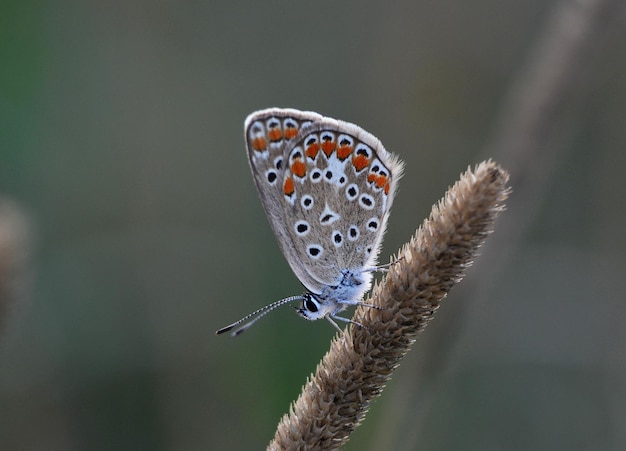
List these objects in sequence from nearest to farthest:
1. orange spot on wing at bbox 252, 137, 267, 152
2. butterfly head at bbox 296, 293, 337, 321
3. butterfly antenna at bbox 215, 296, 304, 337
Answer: butterfly antenna at bbox 215, 296, 304, 337, orange spot on wing at bbox 252, 137, 267, 152, butterfly head at bbox 296, 293, 337, 321

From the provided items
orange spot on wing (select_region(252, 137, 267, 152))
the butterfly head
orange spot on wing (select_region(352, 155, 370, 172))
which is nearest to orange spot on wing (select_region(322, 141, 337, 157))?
orange spot on wing (select_region(352, 155, 370, 172))

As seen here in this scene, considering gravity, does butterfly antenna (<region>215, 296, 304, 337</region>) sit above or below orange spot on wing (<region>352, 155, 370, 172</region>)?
below

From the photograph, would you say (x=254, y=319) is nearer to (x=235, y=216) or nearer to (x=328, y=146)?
(x=328, y=146)

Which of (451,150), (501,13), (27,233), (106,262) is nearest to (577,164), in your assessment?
(451,150)

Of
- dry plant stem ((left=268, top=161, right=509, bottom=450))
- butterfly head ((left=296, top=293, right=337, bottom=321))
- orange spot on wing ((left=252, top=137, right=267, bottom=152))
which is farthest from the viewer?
butterfly head ((left=296, top=293, right=337, bottom=321))

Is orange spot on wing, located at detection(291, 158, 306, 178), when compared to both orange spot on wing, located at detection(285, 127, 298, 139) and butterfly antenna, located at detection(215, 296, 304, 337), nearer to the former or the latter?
orange spot on wing, located at detection(285, 127, 298, 139)

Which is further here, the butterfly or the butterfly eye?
the butterfly eye
